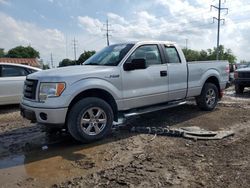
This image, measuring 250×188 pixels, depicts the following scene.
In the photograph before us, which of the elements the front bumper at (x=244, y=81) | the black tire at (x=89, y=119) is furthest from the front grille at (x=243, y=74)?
the black tire at (x=89, y=119)

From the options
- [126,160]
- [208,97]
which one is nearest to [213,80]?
[208,97]

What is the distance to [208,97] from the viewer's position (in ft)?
28.9

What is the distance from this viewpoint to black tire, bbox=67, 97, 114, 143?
570 cm

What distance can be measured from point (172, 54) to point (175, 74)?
1.77 feet

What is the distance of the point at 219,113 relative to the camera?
28.3 feet

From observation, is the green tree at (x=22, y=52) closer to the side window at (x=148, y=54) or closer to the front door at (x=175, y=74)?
the front door at (x=175, y=74)

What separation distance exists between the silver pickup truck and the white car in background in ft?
12.3

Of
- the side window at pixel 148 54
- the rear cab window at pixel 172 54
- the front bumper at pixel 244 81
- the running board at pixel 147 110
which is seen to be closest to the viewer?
the running board at pixel 147 110

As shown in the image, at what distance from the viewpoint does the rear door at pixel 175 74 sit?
742cm

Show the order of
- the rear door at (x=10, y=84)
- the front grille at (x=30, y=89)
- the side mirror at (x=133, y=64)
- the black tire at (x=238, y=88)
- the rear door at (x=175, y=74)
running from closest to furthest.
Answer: the front grille at (x=30, y=89), the side mirror at (x=133, y=64), the rear door at (x=175, y=74), the rear door at (x=10, y=84), the black tire at (x=238, y=88)

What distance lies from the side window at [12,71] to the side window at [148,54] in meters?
4.87

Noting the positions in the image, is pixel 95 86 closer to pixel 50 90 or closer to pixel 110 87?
pixel 110 87

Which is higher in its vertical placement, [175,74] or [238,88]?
[175,74]

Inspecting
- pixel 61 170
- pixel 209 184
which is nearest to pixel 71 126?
pixel 61 170
